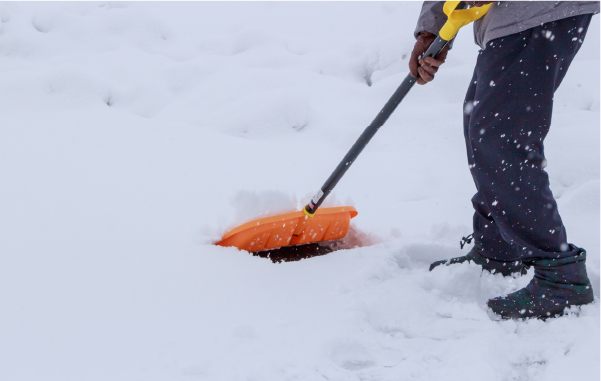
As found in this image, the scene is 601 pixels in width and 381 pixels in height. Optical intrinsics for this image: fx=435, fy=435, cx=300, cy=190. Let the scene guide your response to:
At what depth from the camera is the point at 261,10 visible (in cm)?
574

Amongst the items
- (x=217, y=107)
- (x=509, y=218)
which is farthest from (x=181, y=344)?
(x=217, y=107)

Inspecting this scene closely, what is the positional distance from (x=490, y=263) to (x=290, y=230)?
31.2 inches

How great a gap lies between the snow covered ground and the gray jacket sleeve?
0.84 metres

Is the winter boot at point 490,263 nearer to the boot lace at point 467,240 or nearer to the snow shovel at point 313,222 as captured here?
the boot lace at point 467,240

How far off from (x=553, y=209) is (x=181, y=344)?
3.67ft

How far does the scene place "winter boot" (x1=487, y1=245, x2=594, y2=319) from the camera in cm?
129

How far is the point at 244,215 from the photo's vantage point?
180 cm

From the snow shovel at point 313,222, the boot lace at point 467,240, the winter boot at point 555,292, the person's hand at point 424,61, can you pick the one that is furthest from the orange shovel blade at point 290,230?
the winter boot at point 555,292

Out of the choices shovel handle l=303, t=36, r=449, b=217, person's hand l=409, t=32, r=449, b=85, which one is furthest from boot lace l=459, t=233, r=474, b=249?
person's hand l=409, t=32, r=449, b=85

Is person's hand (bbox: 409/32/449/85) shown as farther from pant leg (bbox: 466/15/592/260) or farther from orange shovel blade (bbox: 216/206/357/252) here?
orange shovel blade (bbox: 216/206/357/252)

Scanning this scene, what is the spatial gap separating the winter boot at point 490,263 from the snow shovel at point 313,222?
19.4 inches

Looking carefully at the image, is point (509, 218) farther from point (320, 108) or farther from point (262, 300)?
point (320, 108)

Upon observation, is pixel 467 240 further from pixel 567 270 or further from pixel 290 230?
pixel 290 230

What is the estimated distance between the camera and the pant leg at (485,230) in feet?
5.12
